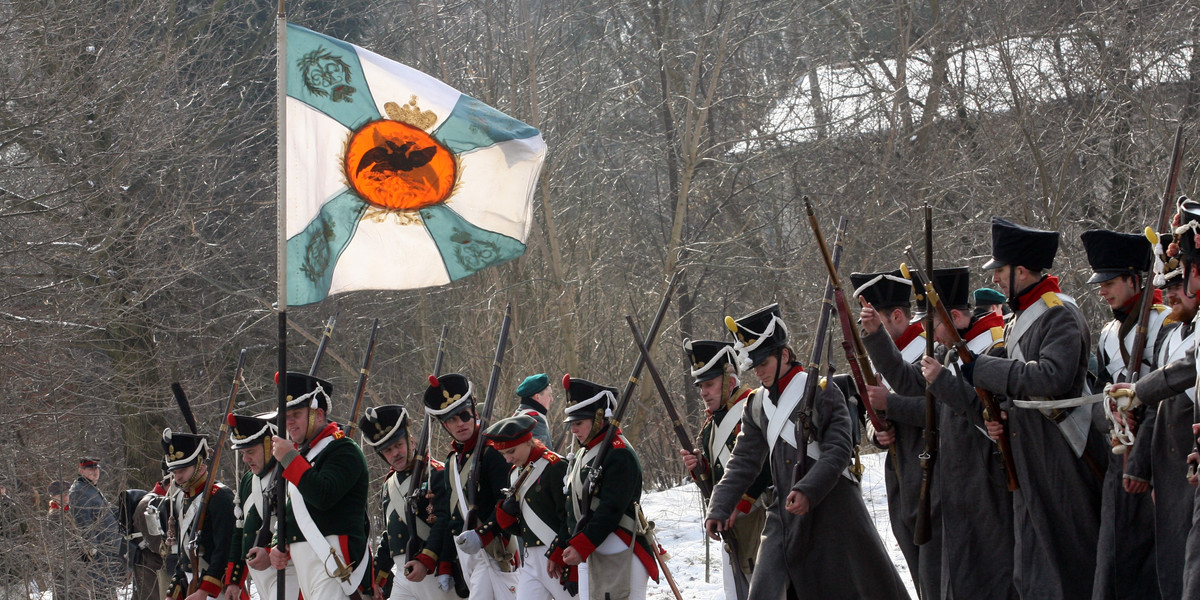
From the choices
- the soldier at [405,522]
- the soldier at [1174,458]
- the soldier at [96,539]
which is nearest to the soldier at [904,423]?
the soldier at [1174,458]

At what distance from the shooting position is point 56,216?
1387 cm

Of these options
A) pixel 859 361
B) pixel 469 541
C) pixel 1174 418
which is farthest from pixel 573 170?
pixel 1174 418

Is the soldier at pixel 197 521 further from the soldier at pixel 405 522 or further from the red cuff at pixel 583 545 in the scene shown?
the red cuff at pixel 583 545

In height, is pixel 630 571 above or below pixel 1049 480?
below

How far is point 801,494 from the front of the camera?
20.1 ft

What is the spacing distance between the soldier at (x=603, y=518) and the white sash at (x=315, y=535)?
1140 mm

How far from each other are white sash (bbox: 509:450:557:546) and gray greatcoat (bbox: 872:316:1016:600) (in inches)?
90.6

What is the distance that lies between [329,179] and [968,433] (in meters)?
3.57

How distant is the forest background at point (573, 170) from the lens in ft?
42.7

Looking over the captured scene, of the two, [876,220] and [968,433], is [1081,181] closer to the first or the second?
[876,220]

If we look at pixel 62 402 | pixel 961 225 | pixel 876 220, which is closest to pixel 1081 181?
pixel 961 225

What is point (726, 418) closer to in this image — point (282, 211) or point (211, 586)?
point (282, 211)

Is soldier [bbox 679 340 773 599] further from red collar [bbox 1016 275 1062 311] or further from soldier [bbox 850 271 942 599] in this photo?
red collar [bbox 1016 275 1062 311]

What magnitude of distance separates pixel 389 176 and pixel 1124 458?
4068 millimetres
